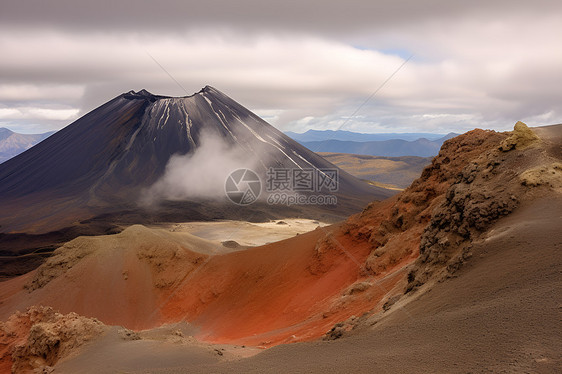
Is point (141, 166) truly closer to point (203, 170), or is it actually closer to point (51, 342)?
point (203, 170)

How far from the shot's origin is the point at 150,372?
5.93 meters

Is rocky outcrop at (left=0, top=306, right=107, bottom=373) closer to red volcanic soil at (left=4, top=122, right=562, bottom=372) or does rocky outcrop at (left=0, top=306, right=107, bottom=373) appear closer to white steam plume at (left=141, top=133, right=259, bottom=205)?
red volcanic soil at (left=4, top=122, right=562, bottom=372)

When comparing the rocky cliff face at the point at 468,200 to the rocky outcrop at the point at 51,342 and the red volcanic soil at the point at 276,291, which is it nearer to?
the red volcanic soil at the point at 276,291

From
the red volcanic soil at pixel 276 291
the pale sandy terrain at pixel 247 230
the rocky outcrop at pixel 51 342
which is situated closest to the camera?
the rocky outcrop at pixel 51 342

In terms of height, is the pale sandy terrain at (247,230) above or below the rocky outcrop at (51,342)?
below

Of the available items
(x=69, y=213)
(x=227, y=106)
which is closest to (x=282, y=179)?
(x=227, y=106)

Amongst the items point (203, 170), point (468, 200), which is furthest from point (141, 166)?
point (468, 200)

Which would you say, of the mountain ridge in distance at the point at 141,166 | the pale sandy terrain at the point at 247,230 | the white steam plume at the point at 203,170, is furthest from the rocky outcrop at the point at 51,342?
the white steam plume at the point at 203,170

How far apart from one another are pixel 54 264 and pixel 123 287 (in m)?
3.07

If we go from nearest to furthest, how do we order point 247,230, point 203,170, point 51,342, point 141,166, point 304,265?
point 51,342
point 304,265
point 247,230
point 141,166
point 203,170

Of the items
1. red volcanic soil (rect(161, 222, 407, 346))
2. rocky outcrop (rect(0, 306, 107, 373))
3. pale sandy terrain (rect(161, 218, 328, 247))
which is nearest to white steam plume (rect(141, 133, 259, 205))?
pale sandy terrain (rect(161, 218, 328, 247))

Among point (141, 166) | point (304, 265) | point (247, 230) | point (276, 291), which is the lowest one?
point (247, 230)

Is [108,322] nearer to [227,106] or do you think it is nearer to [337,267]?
[337,267]

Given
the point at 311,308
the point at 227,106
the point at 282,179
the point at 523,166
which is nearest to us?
the point at 523,166
